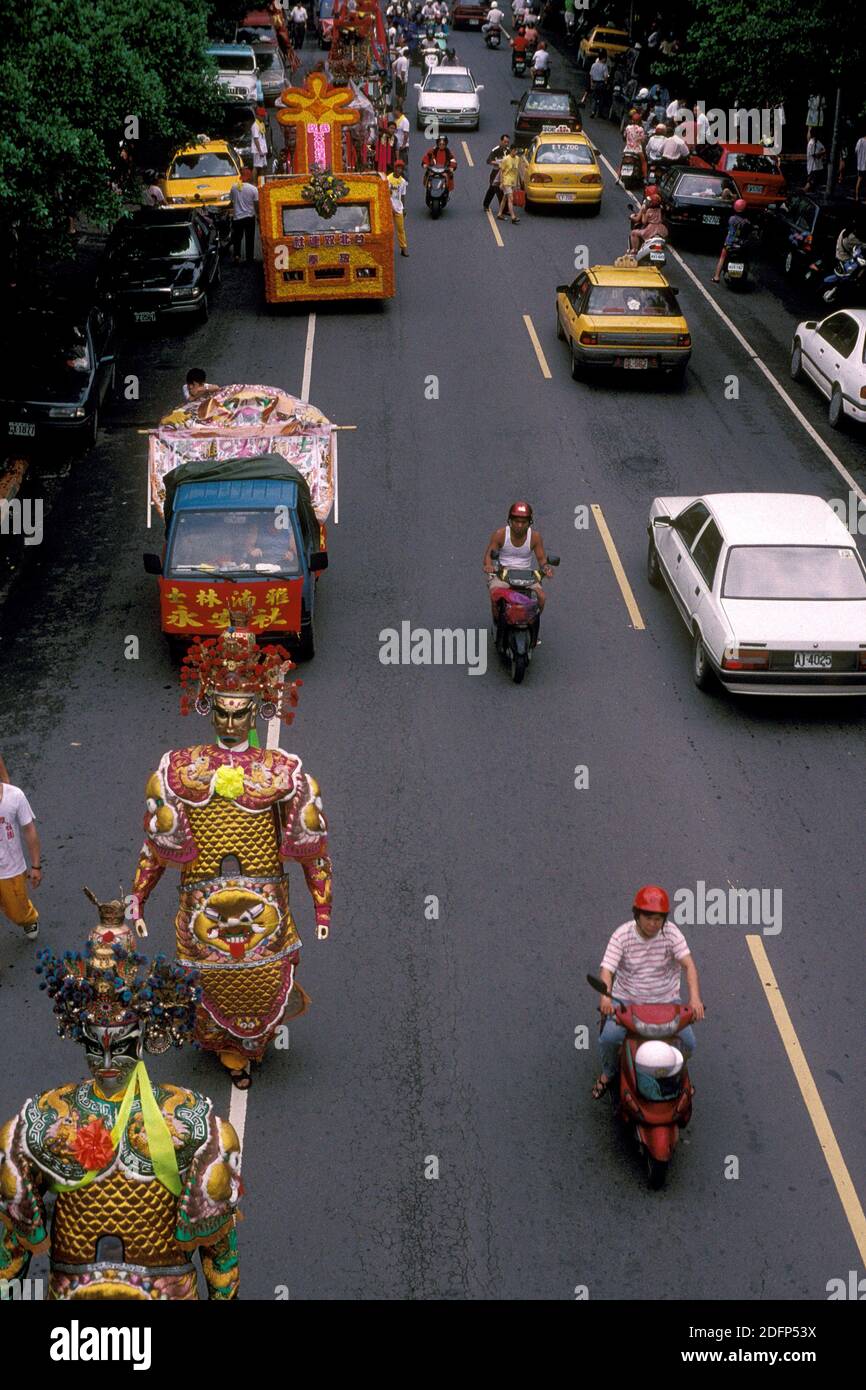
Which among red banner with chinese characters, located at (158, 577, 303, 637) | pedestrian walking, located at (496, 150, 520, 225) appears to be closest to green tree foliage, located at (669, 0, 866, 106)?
pedestrian walking, located at (496, 150, 520, 225)

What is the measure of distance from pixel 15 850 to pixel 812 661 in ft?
23.2

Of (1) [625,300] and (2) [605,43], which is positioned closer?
(1) [625,300]

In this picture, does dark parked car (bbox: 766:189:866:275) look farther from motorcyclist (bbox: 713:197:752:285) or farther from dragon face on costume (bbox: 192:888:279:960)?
dragon face on costume (bbox: 192:888:279:960)

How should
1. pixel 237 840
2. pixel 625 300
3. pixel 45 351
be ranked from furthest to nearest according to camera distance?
pixel 625 300
pixel 45 351
pixel 237 840

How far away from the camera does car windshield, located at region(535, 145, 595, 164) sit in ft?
111

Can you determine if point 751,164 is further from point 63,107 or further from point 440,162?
point 63,107

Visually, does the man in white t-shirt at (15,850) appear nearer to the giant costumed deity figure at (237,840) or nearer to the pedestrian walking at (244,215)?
the giant costumed deity figure at (237,840)

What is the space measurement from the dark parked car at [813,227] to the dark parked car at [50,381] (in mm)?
13492

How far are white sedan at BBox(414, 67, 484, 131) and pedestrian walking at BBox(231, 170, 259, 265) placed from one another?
14.1 m

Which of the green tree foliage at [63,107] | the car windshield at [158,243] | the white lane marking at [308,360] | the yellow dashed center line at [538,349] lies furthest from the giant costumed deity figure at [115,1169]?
the car windshield at [158,243]

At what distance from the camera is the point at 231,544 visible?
15.2 m

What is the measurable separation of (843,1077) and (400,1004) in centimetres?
277

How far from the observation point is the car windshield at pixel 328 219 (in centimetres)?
2592

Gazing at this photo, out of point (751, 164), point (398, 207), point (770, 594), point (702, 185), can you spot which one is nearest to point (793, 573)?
point (770, 594)
